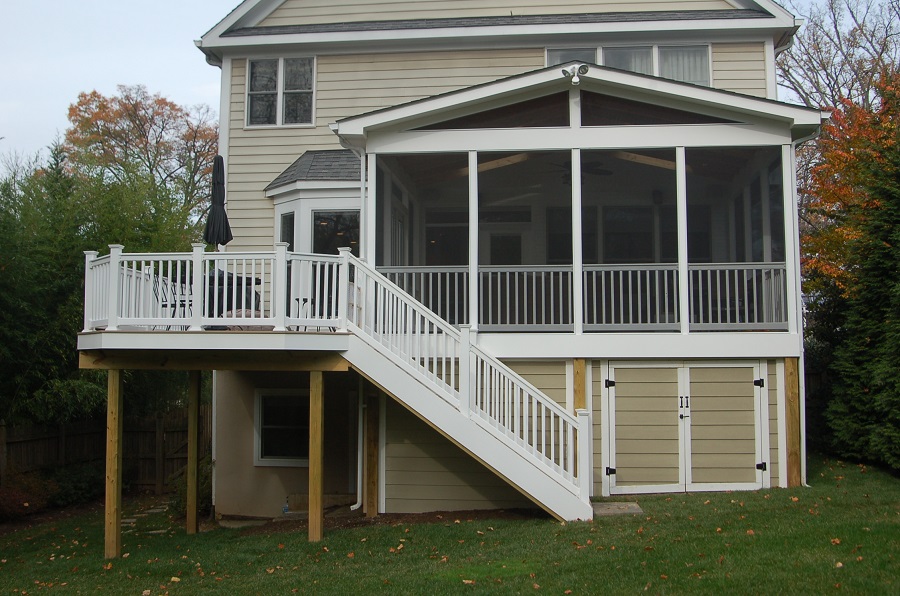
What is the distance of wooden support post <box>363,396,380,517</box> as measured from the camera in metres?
11.0

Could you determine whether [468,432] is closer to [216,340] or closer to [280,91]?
[216,340]

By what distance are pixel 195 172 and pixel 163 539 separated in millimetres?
22116

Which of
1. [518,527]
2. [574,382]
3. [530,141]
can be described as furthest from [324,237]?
[518,527]

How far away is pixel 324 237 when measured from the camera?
13.1m

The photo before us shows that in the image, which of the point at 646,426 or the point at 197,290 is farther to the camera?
the point at 646,426

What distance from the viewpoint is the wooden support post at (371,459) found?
11023mm

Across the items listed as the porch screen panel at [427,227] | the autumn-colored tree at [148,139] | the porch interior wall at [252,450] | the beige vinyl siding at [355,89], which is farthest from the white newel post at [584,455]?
the autumn-colored tree at [148,139]

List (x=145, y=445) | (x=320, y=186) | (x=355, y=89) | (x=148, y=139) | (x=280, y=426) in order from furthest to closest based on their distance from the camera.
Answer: (x=148, y=139) → (x=145, y=445) → (x=355, y=89) → (x=280, y=426) → (x=320, y=186)

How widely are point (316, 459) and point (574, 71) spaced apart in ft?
19.0

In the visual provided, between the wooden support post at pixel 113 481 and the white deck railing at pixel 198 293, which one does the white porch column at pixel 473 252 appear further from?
the wooden support post at pixel 113 481

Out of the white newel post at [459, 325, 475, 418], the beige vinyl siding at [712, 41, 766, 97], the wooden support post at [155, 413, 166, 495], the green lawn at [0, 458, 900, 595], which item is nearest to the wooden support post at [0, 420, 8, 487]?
the wooden support post at [155, 413, 166, 495]

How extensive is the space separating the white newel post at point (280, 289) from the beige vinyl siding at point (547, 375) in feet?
10.6

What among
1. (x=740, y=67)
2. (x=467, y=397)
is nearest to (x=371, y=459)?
(x=467, y=397)

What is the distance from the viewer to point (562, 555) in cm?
775
